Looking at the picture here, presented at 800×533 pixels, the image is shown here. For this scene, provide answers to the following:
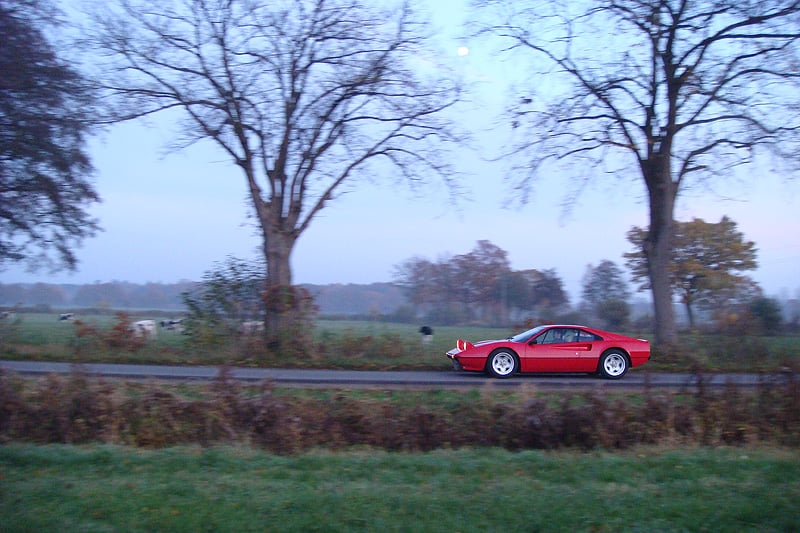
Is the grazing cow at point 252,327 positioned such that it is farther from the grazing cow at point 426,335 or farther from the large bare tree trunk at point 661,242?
the large bare tree trunk at point 661,242

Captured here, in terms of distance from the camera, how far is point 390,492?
7230 millimetres

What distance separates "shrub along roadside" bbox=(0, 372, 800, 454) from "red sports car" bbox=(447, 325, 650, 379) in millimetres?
5211

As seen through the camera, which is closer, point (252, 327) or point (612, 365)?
point (612, 365)

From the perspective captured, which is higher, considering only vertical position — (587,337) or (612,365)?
(587,337)

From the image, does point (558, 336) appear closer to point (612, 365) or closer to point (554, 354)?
point (554, 354)

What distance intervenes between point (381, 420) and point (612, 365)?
8.27 meters

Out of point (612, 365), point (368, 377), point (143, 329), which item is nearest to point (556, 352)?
point (612, 365)

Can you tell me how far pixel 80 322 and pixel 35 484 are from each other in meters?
19.8

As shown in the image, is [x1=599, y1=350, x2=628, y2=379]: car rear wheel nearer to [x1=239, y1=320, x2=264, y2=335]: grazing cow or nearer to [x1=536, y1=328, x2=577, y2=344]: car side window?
[x1=536, y1=328, x2=577, y2=344]: car side window

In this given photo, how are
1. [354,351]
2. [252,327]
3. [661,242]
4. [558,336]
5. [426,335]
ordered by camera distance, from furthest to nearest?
[252,327], [661,242], [354,351], [426,335], [558,336]

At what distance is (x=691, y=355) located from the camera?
74.2 ft

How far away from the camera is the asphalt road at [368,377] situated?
54.0 ft

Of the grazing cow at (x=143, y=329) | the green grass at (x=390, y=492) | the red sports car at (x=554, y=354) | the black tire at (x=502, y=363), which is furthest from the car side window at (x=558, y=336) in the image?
the grazing cow at (x=143, y=329)

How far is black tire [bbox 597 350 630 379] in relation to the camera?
18219 millimetres
